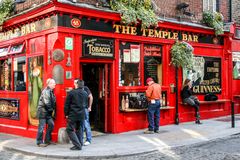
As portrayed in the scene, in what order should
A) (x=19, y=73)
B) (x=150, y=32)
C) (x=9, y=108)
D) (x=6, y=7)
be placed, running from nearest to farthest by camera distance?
(x=19, y=73) < (x=9, y=108) < (x=6, y=7) < (x=150, y=32)

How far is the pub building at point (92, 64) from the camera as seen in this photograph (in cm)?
1134

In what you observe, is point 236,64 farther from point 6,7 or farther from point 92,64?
point 6,7

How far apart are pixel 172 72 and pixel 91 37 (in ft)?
13.3

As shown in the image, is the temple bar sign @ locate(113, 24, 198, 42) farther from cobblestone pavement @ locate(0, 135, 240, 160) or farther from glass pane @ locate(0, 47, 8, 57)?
cobblestone pavement @ locate(0, 135, 240, 160)

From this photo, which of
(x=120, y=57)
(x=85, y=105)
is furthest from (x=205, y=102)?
(x=85, y=105)

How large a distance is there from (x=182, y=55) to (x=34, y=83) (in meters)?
5.60

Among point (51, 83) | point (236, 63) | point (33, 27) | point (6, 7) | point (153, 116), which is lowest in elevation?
point (153, 116)

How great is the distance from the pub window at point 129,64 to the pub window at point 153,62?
409 millimetres

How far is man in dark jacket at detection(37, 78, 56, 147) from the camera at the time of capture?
1057 centimetres

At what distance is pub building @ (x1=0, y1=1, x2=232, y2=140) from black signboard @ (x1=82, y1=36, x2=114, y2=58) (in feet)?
0.10

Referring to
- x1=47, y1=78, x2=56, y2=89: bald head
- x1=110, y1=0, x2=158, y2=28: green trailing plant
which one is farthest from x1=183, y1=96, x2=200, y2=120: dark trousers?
x1=47, y1=78, x2=56, y2=89: bald head

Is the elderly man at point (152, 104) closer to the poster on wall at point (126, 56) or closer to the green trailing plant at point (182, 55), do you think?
the poster on wall at point (126, 56)

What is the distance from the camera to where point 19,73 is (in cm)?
1310

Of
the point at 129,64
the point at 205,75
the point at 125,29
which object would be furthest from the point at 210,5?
the point at 129,64
